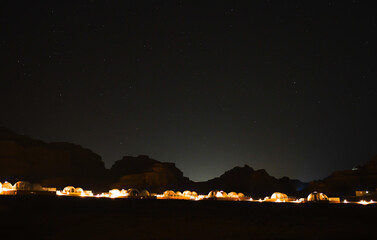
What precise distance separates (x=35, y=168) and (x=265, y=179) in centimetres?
7316

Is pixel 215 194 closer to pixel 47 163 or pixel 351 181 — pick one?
pixel 351 181

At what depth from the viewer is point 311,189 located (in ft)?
283

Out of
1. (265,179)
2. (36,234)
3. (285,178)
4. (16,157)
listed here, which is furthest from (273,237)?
(285,178)

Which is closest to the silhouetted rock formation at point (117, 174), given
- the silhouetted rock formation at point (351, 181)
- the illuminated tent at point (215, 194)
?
the silhouetted rock formation at point (351, 181)

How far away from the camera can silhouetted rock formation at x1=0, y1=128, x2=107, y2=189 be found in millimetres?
93750

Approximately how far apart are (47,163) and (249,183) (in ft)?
218

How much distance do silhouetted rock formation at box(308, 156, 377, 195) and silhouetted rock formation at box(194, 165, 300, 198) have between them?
29.0 metres

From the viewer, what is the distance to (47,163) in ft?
351

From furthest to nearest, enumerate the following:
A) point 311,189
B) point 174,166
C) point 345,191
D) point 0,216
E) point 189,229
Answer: point 174,166 → point 311,189 → point 345,191 → point 0,216 → point 189,229

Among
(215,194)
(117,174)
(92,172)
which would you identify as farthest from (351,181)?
(92,172)

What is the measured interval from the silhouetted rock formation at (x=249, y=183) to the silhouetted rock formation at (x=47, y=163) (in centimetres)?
4334

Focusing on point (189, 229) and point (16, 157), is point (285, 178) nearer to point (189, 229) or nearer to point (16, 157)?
point (16, 157)

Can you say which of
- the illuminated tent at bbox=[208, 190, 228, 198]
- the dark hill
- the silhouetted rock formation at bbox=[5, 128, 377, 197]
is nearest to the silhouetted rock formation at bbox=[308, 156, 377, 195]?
the silhouetted rock formation at bbox=[5, 128, 377, 197]

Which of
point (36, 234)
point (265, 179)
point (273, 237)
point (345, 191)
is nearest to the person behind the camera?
point (36, 234)
